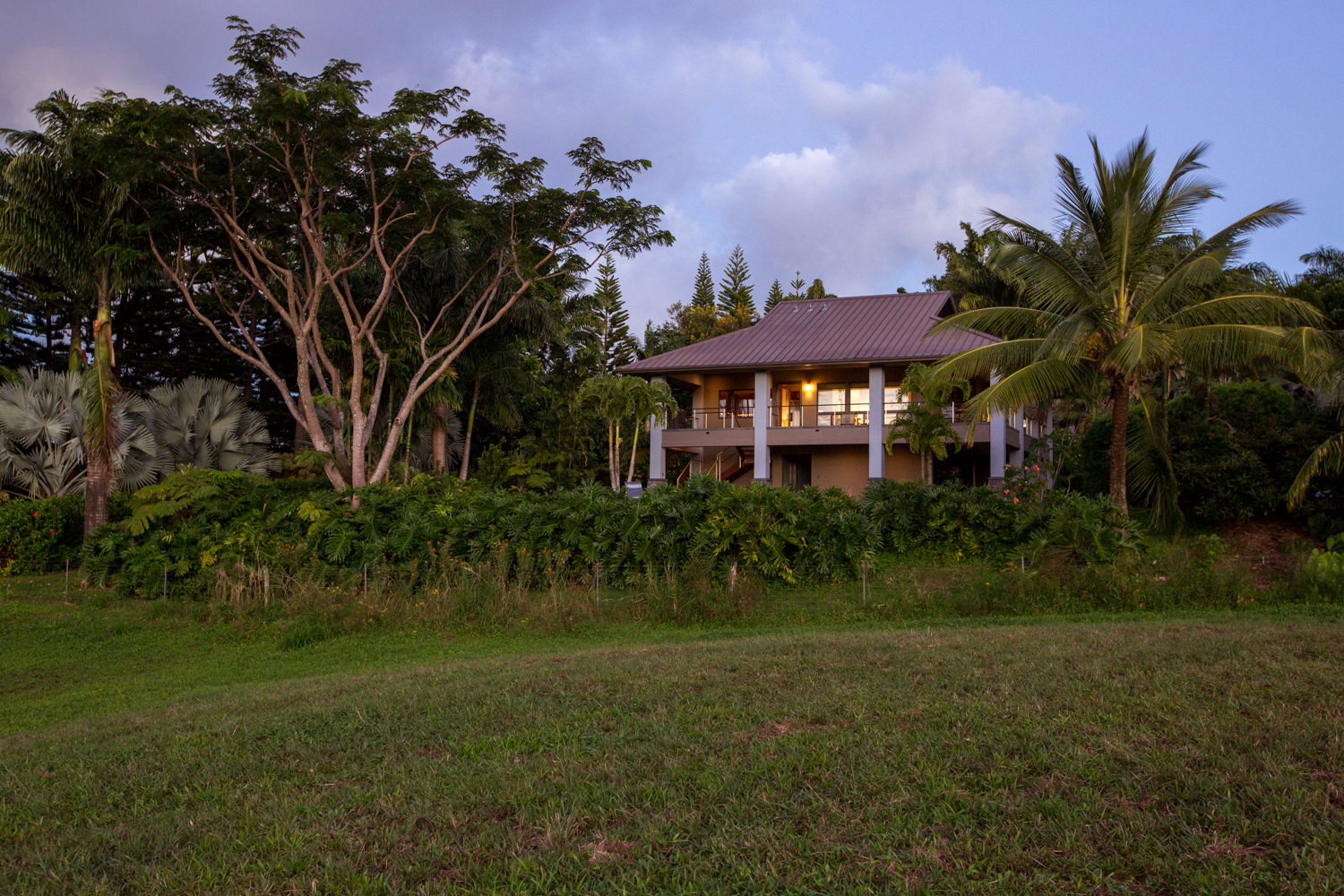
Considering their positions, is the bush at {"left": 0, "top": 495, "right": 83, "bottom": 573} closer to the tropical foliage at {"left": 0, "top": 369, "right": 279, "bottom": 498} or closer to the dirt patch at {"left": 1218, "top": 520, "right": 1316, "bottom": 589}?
the tropical foliage at {"left": 0, "top": 369, "right": 279, "bottom": 498}

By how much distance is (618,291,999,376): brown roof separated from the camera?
26734 mm

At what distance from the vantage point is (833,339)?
1144 inches

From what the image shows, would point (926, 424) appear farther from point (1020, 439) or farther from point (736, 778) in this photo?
point (736, 778)

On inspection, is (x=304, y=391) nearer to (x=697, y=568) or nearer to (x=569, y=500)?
(x=569, y=500)

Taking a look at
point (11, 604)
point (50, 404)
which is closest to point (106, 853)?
point (11, 604)

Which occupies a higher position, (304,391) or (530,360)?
(530,360)

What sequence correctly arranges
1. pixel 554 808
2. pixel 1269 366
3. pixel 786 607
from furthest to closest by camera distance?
pixel 1269 366, pixel 786 607, pixel 554 808

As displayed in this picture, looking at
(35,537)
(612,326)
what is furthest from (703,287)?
(35,537)

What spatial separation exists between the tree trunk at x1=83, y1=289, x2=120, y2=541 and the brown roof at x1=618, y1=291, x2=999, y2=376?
1495 centimetres

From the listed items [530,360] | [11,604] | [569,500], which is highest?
[530,360]

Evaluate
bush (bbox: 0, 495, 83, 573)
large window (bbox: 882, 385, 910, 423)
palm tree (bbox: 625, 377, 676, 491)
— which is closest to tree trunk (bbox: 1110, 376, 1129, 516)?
large window (bbox: 882, 385, 910, 423)

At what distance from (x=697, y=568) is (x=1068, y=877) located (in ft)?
30.3

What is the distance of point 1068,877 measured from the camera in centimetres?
337

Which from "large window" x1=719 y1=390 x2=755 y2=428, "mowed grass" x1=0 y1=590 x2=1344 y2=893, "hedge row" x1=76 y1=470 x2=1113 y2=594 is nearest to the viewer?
"mowed grass" x1=0 y1=590 x2=1344 y2=893
